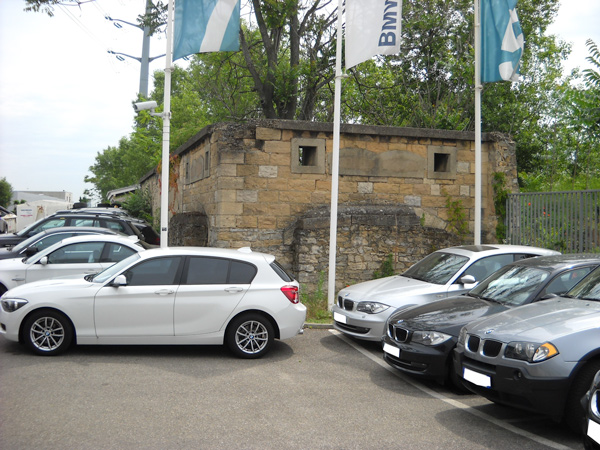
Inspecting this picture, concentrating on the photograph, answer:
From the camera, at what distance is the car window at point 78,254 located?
977 cm

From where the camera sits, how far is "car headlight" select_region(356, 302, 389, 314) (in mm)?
8328

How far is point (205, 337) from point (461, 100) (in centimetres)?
1910

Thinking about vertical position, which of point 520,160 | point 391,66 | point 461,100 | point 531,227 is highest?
point 391,66

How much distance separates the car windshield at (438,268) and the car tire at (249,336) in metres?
2.75

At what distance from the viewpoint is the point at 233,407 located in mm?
5656

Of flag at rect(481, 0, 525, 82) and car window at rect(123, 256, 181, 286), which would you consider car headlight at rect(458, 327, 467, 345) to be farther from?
flag at rect(481, 0, 525, 82)

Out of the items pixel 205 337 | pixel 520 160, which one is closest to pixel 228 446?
pixel 205 337

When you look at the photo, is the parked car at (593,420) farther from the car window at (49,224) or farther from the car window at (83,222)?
the car window at (49,224)

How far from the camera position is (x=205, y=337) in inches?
299

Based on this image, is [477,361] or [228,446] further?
[477,361]

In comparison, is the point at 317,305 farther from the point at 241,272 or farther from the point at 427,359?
the point at 427,359

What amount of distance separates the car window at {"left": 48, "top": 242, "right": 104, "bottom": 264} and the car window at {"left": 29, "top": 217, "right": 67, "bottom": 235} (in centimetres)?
462

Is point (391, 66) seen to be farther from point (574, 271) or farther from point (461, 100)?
point (574, 271)

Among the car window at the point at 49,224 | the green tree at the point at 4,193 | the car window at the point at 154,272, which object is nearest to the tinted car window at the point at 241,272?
the car window at the point at 154,272
